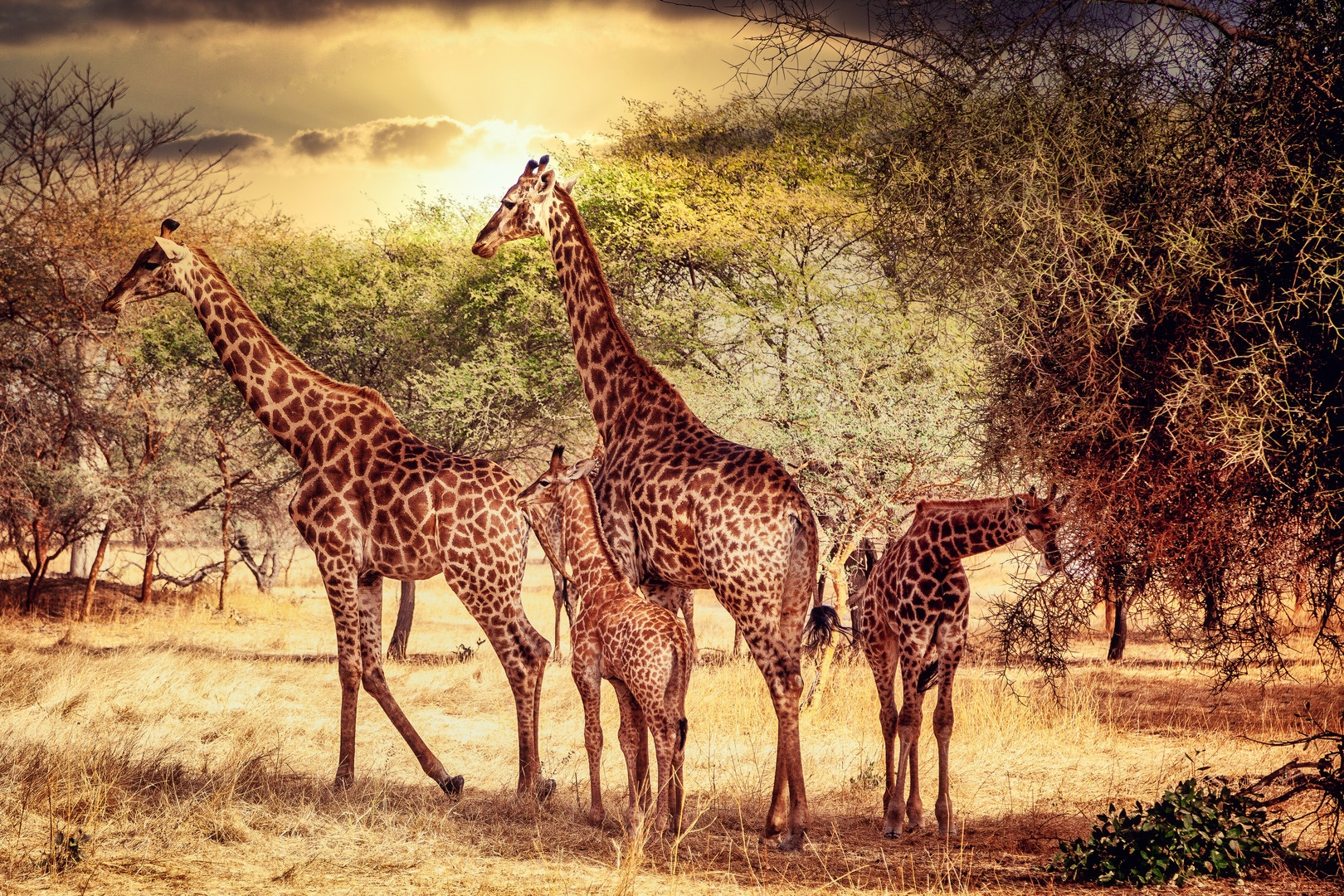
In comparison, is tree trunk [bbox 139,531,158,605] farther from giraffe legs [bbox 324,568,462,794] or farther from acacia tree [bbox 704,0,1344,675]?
acacia tree [bbox 704,0,1344,675]

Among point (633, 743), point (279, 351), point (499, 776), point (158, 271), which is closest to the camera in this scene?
point (633, 743)

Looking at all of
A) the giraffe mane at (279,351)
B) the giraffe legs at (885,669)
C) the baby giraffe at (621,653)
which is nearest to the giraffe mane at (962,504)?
the giraffe legs at (885,669)

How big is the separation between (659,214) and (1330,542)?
13511 millimetres

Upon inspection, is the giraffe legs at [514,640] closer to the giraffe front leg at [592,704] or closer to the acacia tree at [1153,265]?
the giraffe front leg at [592,704]

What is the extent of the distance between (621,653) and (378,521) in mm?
2615

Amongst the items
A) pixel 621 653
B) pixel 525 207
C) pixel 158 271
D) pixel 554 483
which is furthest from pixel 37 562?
pixel 621 653

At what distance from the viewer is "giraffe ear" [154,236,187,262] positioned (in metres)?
8.88

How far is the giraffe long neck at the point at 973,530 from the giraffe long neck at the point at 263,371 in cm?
500

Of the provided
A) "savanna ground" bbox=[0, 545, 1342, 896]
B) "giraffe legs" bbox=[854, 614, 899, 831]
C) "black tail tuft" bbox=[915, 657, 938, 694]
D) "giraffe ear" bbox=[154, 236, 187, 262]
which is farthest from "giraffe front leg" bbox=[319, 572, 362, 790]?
"black tail tuft" bbox=[915, 657, 938, 694]

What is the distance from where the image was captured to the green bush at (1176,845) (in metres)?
5.69

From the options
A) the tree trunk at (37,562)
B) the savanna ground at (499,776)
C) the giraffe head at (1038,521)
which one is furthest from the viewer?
the tree trunk at (37,562)

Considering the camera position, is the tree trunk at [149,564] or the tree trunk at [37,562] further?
the tree trunk at [149,564]

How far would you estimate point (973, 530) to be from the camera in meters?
7.70

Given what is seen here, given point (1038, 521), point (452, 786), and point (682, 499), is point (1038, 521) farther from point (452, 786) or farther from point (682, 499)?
point (452, 786)
